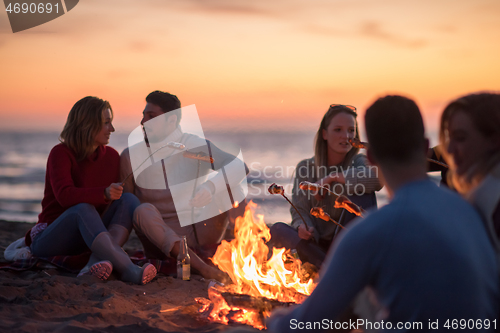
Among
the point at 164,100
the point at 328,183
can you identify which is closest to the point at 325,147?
the point at 328,183

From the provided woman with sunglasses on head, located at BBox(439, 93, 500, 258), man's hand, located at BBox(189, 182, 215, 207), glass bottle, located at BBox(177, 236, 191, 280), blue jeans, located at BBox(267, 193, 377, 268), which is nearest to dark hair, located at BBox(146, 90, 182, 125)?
man's hand, located at BBox(189, 182, 215, 207)

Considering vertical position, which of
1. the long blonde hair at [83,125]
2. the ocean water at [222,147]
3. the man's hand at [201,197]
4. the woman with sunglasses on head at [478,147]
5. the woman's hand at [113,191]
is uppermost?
the long blonde hair at [83,125]

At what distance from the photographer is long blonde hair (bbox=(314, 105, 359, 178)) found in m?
4.71

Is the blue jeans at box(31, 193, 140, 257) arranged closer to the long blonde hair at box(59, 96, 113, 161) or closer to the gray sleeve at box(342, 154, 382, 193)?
the long blonde hair at box(59, 96, 113, 161)

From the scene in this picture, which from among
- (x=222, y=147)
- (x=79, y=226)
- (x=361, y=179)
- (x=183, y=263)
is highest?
(x=361, y=179)

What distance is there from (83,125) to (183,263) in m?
1.67

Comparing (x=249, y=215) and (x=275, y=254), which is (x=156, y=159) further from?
(x=275, y=254)

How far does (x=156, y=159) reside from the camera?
16.7 ft

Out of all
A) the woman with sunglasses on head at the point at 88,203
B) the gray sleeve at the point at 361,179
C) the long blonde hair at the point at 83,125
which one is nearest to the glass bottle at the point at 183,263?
the woman with sunglasses on head at the point at 88,203

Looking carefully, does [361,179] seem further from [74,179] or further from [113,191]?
[74,179]

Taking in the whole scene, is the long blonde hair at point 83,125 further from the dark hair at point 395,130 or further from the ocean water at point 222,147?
the ocean water at point 222,147

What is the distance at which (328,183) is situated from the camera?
4.44 metres

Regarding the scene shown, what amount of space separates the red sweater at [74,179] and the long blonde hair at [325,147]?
215 centimetres

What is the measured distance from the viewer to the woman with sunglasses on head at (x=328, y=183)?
4.36 metres
